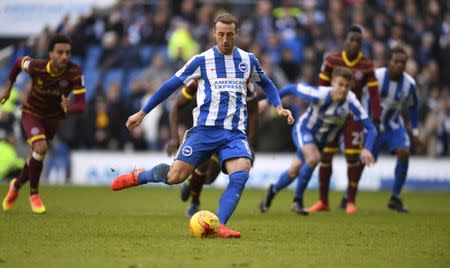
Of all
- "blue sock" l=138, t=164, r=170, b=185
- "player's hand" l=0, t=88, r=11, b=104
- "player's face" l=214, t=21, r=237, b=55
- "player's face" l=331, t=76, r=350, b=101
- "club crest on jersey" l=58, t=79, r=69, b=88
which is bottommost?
"blue sock" l=138, t=164, r=170, b=185

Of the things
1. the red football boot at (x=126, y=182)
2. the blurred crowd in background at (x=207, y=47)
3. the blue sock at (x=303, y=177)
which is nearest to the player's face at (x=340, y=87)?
the blue sock at (x=303, y=177)

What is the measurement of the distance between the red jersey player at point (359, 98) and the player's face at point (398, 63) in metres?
0.49

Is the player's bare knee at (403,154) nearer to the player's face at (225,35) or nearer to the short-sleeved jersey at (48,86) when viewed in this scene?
the short-sleeved jersey at (48,86)

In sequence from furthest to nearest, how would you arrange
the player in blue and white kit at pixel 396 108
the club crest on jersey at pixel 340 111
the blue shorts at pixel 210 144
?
the player in blue and white kit at pixel 396 108 → the club crest on jersey at pixel 340 111 → the blue shorts at pixel 210 144

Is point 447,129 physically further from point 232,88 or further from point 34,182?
point 232,88

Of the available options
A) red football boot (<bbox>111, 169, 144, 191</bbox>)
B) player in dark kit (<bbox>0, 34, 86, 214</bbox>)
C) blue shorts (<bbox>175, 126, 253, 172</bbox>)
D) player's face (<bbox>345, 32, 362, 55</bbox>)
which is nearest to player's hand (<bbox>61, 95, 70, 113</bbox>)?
player in dark kit (<bbox>0, 34, 86, 214</bbox>)

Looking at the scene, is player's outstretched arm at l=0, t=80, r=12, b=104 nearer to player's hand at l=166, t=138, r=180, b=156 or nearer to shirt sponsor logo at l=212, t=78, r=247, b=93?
player's hand at l=166, t=138, r=180, b=156

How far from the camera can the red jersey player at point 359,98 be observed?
15.4m

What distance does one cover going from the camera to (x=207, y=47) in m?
25.6

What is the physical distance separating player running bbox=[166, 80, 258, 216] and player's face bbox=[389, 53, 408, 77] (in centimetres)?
307

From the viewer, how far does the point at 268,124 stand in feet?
78.7

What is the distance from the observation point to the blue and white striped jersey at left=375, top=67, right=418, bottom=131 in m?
16.1

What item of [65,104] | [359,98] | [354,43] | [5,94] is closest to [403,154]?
[359,98]

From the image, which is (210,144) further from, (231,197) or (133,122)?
(133,122)
